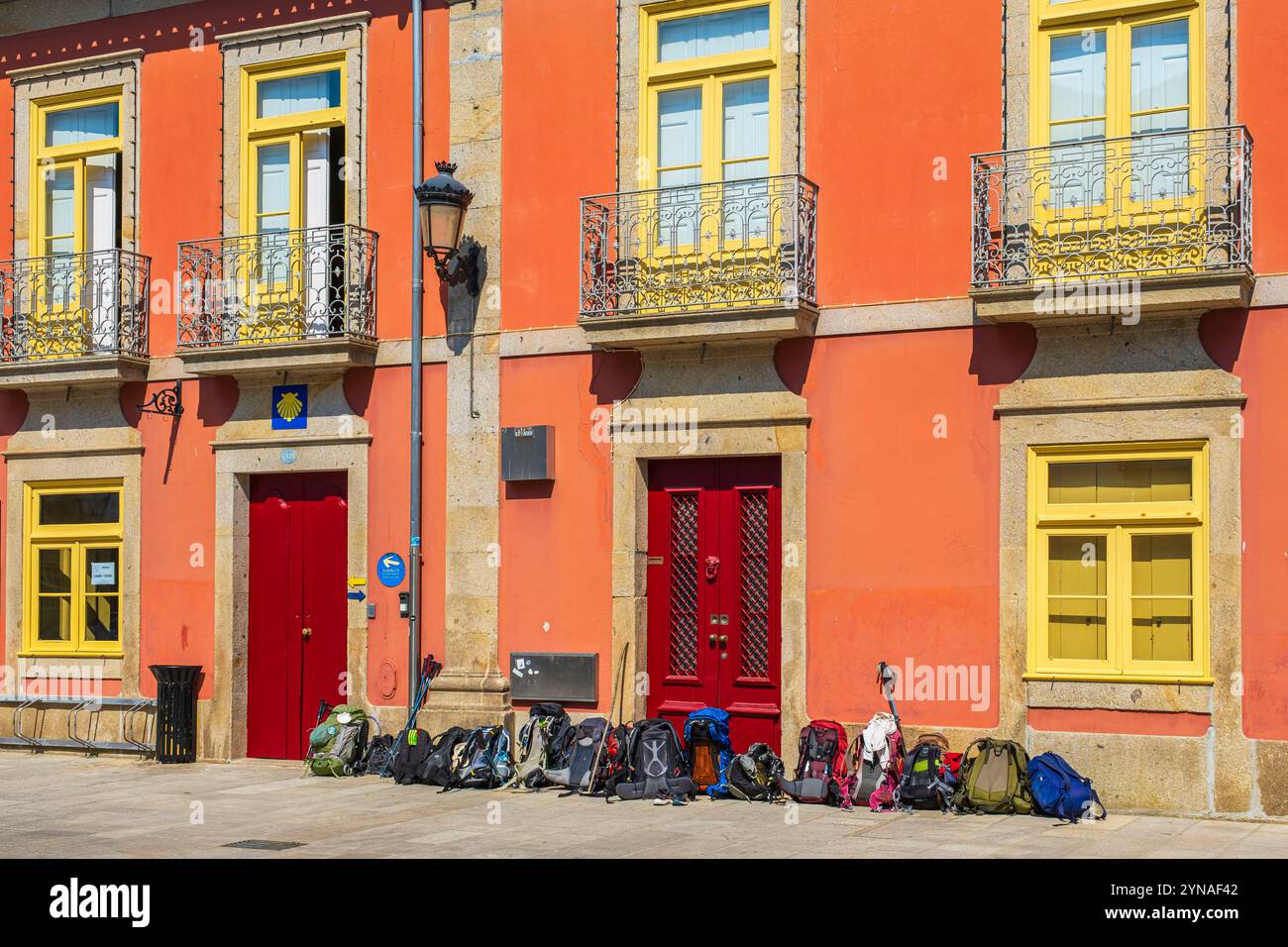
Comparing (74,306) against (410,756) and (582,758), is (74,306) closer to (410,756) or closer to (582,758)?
(410,756)

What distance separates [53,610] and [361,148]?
17.9ft

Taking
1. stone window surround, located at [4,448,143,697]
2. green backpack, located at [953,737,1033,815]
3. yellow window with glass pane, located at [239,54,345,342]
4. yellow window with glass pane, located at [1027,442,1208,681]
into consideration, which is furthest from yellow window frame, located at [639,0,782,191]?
stone window surround, located at [4,448,143,697]

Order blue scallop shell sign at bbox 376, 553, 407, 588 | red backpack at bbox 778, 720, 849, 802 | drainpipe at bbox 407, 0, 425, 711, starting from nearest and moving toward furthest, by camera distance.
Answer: red backpack at bbox 778, 720, 849, 802 → drainpipe at bbox 407, 0, 425, 711 → blue scallop shell sign at bbox 376, 553, 407, 588

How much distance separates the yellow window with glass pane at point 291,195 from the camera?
15.1 meters

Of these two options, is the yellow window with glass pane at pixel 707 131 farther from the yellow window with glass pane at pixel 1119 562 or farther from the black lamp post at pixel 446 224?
the yellow window with glass pane at pixel 1119 562

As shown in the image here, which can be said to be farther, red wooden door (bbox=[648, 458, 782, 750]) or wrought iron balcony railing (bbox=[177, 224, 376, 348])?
wrought iron balcony railing (bbox=[177, 224, 376, 348])

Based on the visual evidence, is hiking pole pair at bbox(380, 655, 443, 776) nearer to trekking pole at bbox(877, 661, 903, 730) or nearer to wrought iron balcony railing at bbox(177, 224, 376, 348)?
wrought iron balcony railing at bbox(177, 224, 376, 348)

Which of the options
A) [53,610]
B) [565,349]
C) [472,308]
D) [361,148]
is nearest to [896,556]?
[565,349]

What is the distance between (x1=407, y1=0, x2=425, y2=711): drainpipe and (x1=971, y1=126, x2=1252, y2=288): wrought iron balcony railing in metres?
4.83

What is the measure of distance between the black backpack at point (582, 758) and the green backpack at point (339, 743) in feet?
6.62

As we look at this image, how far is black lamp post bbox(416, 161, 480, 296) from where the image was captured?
46.3ft

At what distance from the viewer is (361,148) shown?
1512 cm

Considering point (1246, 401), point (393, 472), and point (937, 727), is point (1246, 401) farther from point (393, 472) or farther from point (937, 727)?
point (393, 472)

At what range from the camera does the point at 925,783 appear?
12055mm
